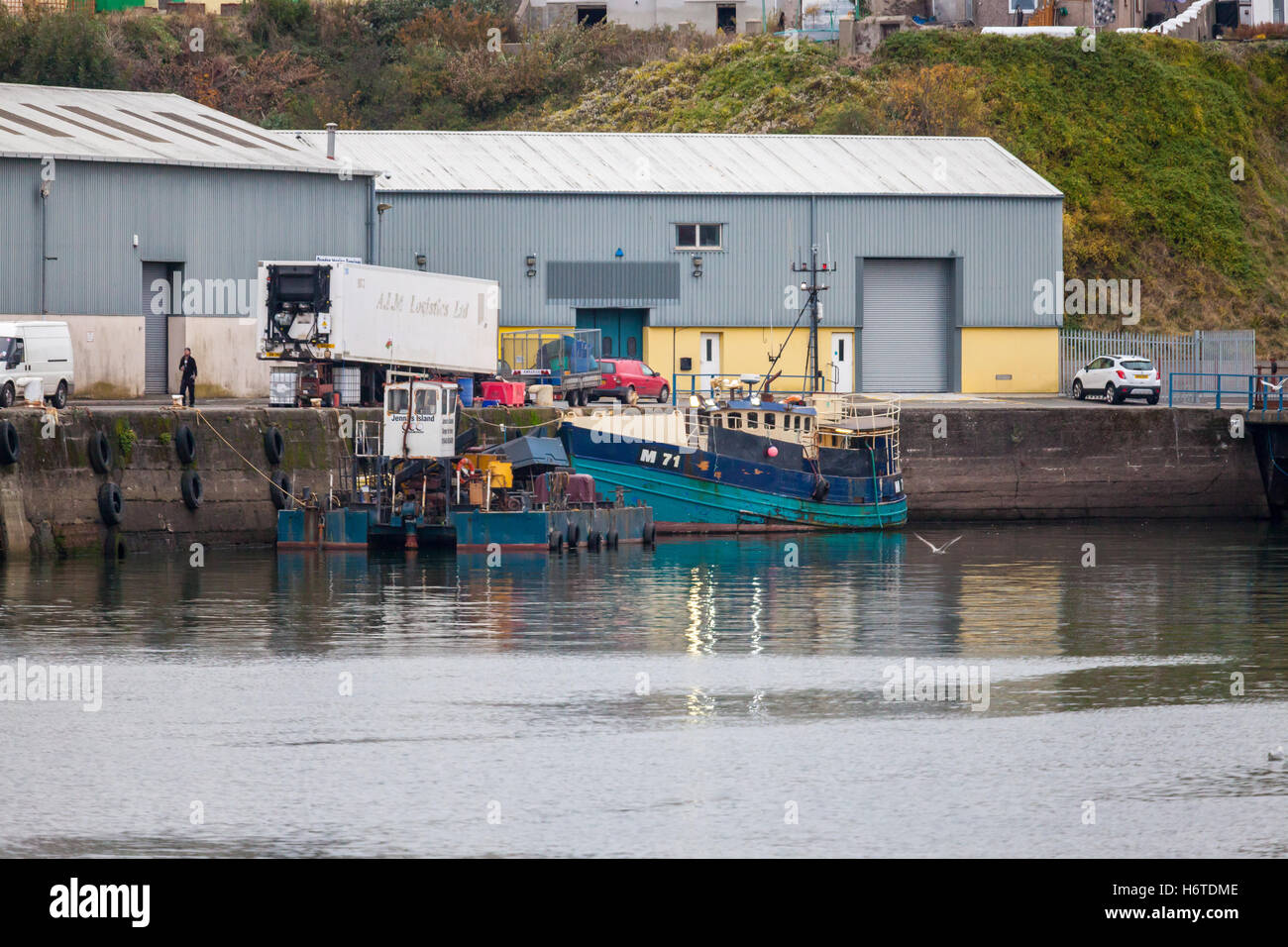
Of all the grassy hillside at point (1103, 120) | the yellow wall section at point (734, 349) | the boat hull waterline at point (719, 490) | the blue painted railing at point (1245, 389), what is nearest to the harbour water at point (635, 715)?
the boat hull waterline at point (719, 490)

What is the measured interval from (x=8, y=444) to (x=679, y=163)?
2937cm

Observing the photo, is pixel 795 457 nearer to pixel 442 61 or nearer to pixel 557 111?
pixel 557 111

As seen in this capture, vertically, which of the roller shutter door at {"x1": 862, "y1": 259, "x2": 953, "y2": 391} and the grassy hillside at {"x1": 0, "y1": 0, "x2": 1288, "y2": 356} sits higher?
the grassy hillside at {"x1": 0, "y1": 0, "x2": 1288, "y2": 356}

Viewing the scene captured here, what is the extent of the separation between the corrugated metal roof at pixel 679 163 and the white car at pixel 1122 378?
7.29 metres

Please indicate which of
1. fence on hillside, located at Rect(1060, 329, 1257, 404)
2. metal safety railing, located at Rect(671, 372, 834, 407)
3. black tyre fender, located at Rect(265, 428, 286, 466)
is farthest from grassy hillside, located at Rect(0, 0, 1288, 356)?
black tyre fender, located at Rect(265, 428, 286, 466)

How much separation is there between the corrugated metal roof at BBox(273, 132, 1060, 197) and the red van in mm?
7434

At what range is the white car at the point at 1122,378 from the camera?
56500mm

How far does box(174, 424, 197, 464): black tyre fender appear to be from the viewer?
41.2 m

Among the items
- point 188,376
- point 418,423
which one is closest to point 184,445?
point 188,376

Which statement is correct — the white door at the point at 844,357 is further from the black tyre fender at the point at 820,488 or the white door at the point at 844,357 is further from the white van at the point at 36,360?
the white van at the point at 36,360

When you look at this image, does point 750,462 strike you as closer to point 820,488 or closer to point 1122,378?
point 820,488

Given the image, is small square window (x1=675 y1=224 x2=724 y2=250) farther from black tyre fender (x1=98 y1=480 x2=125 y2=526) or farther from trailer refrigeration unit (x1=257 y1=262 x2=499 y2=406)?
black tyre fender (x1=98 y1=480 x2=125 y2=526)

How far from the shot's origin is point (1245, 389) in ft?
196

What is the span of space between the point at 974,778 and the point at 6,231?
116 feet
